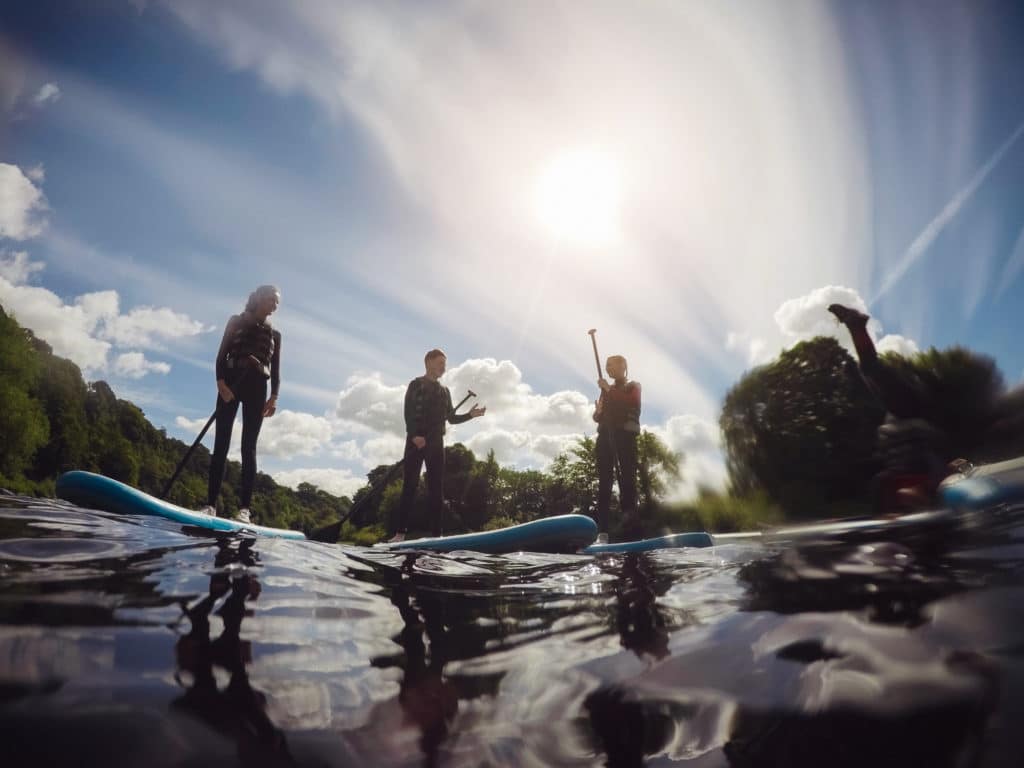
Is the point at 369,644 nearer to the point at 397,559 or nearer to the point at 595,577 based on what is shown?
the point at 595,577

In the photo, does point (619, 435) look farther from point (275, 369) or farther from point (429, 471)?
point (275, 369)

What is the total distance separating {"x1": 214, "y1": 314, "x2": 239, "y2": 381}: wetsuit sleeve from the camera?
5.46m

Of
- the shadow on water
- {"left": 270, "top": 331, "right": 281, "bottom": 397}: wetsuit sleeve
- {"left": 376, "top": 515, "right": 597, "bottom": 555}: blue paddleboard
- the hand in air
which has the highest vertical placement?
{"left": 270, "top": 331, "right": 281, "bottom": 397}: wetsuit sleeve

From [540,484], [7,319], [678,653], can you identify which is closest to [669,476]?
[540,484]

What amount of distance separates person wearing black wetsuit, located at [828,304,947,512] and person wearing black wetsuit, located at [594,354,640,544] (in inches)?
122

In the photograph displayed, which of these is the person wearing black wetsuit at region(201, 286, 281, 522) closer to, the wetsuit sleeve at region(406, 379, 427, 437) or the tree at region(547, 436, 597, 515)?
the wetsuit sleeve at region(406, 379, 427, 437)

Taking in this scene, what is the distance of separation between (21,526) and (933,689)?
349cm

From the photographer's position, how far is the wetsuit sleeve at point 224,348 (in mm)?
5465

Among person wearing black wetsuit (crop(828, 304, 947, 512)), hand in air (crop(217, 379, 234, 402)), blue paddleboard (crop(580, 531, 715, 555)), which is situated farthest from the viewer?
hand in air (crop(217, 379, 234, 402))

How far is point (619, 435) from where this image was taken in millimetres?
7203

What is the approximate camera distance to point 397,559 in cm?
332

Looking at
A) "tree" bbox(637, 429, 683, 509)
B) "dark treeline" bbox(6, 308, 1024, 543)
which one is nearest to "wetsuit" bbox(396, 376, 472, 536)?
"dark treeline" bbox(6, 308, 1024, 543)

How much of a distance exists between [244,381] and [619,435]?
15.9 feet

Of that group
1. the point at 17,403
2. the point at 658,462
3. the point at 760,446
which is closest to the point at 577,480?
the point at 658,462
